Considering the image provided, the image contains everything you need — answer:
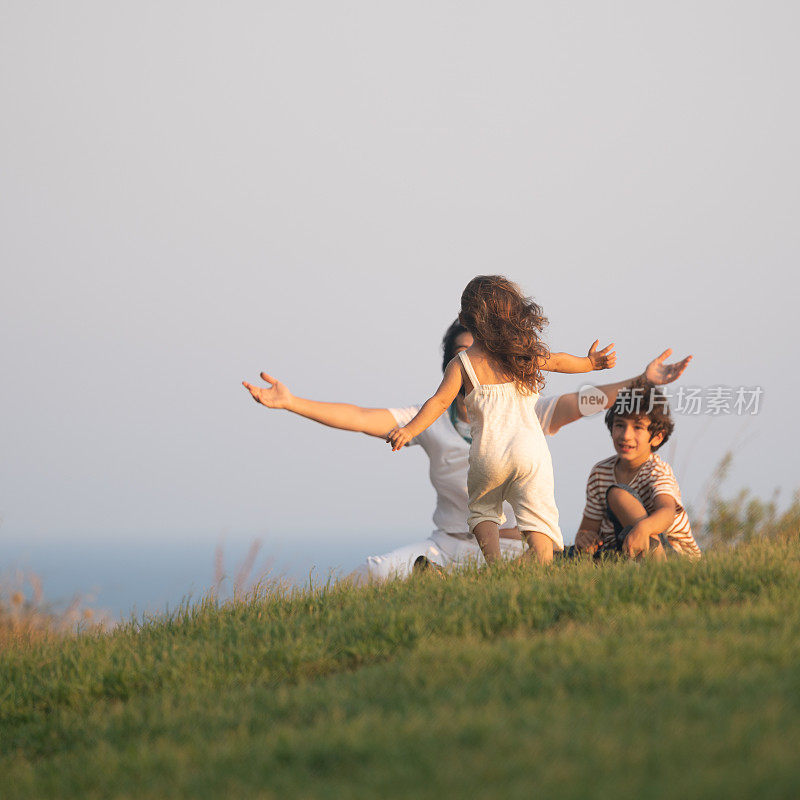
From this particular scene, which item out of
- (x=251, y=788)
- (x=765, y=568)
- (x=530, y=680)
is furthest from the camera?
(x=765, y=568)

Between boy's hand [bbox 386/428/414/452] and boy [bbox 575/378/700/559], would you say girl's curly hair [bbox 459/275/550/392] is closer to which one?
boy [bbox 575/378/700/559]

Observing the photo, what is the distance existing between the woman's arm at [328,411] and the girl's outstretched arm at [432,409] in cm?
64

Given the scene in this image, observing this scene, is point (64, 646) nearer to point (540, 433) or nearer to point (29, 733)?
point (29, 733)

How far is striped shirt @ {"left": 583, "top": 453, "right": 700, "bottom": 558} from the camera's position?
6523 mm

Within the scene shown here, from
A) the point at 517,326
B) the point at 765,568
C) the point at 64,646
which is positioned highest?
the point at 517,326

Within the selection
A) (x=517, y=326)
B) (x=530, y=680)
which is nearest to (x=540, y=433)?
(x=517, y=326)

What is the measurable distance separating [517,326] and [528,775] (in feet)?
14.3

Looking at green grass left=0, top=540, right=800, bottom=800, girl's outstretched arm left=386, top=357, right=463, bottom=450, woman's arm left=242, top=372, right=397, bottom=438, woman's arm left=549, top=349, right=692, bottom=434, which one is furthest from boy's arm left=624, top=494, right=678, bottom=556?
woman's arm left=242, top=372, right=397, bottom=438

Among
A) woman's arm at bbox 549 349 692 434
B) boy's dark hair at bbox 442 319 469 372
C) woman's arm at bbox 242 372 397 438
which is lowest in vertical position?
woman's arm at bbox 242 372 397 438

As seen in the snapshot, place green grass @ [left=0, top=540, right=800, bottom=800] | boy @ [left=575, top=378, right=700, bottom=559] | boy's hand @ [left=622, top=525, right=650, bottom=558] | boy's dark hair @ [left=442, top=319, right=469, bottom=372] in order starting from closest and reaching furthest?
green grass @ [left=0, top=540, right=800, bottom=800]
boy's hand @ [left=622, top=525, right=650, bottom=558]
boy @ [left=575, top=378, right=700, bottom=559]
boy's dark hair @ [left=442, top=319, right=469, bottom=372]

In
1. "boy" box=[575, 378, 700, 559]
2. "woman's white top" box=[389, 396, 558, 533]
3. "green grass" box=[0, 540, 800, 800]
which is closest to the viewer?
"green grass" box=[0, 540, 800, 800]

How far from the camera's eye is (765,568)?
5.27m

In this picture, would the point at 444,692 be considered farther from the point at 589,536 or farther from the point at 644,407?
the point at 644,407

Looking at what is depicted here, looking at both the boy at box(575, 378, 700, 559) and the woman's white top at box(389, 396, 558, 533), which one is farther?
the woman's white top at box(389, 396, 558, 533)
